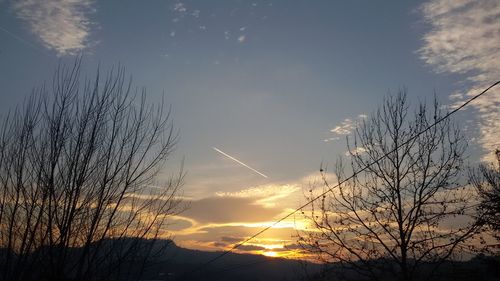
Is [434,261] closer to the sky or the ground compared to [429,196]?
closer to the ground

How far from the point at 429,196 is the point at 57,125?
33.5ft

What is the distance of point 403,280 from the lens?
11.7 meters

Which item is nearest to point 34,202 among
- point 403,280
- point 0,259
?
point 0,259

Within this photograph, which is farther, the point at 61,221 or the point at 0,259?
the point at 0,259

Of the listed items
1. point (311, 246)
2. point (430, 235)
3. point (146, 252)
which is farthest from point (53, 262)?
point (430, 235)

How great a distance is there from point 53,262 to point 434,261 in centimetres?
992

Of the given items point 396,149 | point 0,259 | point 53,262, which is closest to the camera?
point 53,262

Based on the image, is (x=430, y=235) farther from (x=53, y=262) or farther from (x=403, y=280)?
(x=53, y=262)

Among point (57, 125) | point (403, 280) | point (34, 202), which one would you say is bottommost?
point (403, 280)

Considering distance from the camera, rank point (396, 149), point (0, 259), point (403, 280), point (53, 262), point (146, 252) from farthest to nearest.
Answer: point (396, 149) → point (403, 280) → point (146, 252) → point (0, 259) → point (53, 262)

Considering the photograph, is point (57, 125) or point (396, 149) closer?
point (57, 125)

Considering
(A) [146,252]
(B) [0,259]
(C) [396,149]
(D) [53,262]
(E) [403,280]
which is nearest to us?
(D) [53,262]

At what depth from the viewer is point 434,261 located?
38.6ft

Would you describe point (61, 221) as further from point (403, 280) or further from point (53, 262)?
point (403, 280)
